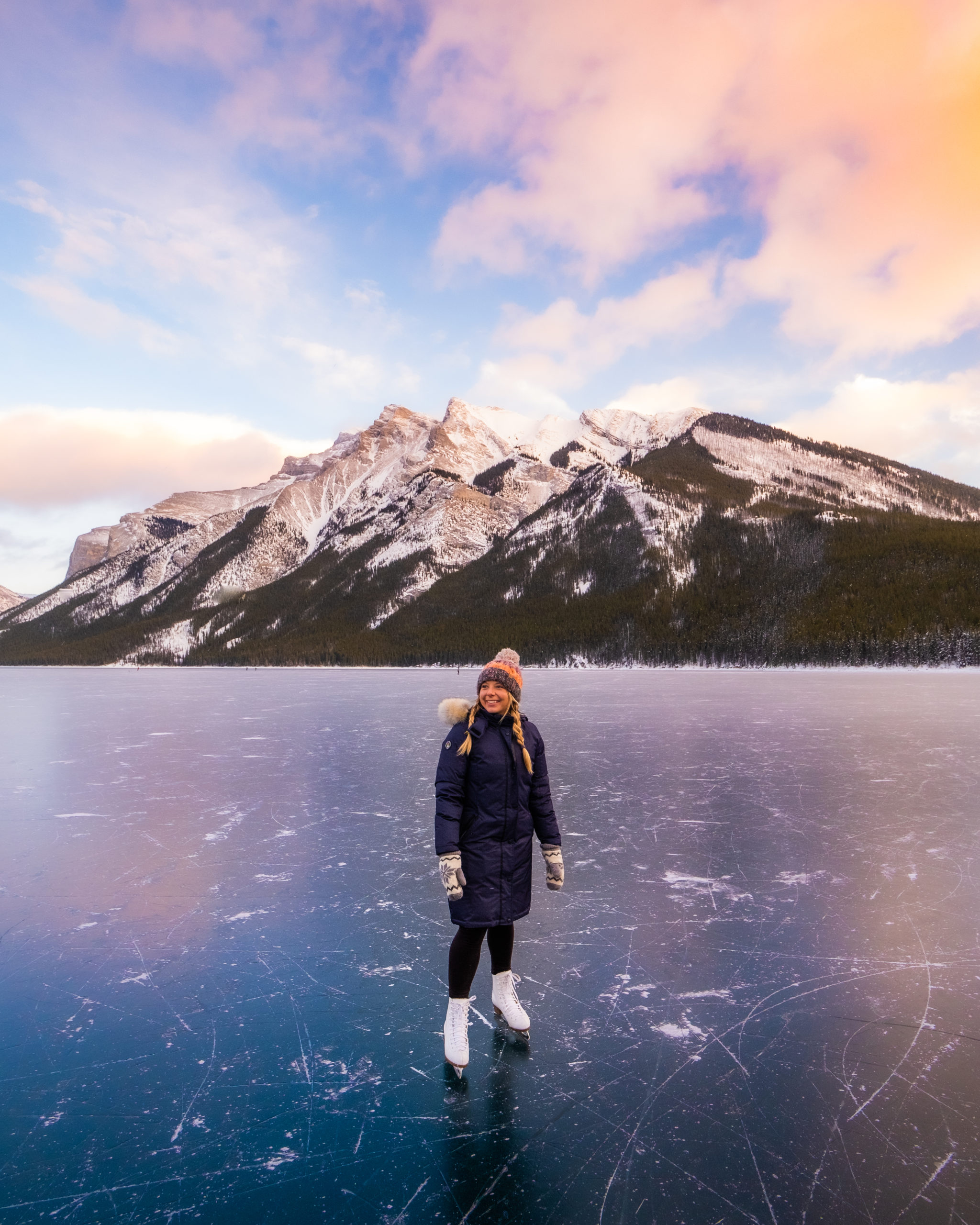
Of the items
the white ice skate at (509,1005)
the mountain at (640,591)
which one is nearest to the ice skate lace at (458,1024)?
the white ice skate at (509,1005)

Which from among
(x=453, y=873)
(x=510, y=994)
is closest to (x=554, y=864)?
(x=453, y=873)

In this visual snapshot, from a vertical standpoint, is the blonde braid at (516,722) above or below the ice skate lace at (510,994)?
above

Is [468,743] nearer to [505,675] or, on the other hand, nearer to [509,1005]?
[505,675]

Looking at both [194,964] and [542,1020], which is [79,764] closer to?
[194,964]

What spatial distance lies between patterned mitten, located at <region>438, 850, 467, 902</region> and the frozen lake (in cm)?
114

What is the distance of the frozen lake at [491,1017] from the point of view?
134 inches

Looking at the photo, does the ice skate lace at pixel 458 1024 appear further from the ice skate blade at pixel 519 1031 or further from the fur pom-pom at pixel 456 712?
the fur pom-pom at pixel 456 712

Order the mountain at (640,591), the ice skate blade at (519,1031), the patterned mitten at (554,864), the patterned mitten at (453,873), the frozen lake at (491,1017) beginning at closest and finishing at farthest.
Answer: the frozen lake at (491,1017) < the patterned mitten at (453,873) < the ice skate blade at (519,1031) < the patterned mitten at (554,864) < the mountain at (640,591)

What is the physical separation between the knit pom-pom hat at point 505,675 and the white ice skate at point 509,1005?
6.61ft

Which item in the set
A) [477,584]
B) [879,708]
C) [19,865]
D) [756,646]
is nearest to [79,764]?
[19,865]

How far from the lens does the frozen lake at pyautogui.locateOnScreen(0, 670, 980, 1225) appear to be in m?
3.40

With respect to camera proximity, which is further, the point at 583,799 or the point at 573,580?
the point at 573,580

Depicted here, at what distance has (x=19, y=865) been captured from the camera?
8422 millimetres

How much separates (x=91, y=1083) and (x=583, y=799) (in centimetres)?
871
